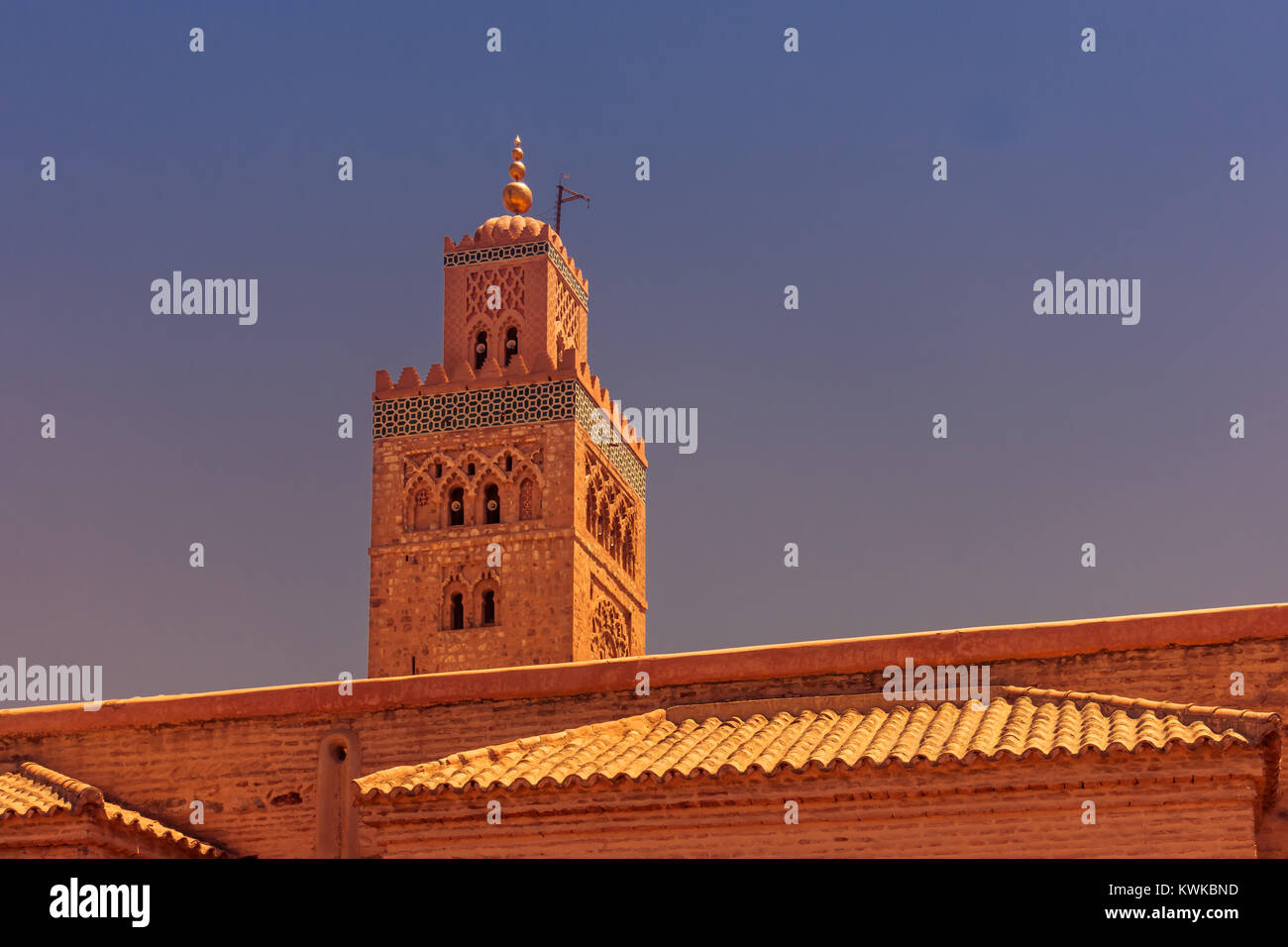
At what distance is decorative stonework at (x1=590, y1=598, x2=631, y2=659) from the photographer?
99.8 ft

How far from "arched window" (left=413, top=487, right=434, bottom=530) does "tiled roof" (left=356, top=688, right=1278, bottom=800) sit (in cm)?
1666

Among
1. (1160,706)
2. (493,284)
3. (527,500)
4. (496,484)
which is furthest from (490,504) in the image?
(1160,706)

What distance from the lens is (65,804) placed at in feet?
46.1

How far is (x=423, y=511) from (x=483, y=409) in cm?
195

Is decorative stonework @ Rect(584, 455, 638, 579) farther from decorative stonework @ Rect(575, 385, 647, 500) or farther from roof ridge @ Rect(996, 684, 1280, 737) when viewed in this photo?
roof ridge @ Rect(996, 684, 1280, 737)

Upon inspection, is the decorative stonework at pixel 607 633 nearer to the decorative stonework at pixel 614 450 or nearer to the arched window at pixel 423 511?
the decorative stonework at pixel 614 450

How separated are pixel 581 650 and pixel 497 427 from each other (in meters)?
3.98

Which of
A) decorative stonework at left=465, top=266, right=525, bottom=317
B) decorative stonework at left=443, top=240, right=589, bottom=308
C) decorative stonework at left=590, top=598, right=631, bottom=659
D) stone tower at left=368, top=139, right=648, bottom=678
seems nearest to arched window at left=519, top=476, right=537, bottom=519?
stone tower at left=368, top=139, right=648, bottom=678

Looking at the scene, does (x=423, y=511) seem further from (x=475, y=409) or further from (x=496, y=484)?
(x=475, y=409)

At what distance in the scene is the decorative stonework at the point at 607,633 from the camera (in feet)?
99.8
